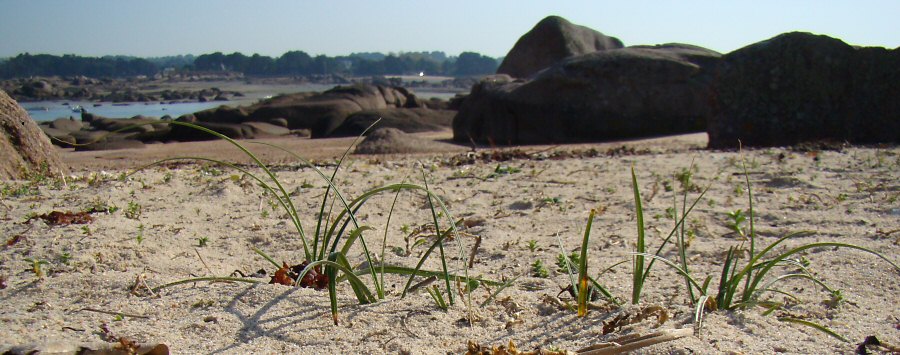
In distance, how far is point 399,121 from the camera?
15.0 metres

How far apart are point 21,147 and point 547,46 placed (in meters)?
15.2

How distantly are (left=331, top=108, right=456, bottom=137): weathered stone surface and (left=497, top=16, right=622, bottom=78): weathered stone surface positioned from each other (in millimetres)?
4095

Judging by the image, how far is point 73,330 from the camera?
2094 millimetres

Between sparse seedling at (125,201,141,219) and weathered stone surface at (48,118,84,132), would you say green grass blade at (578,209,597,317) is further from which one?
weathered stone surface at (48,118,84,132)

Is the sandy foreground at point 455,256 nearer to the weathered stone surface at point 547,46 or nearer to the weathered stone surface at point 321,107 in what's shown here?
the weathered stone surface at point 321,107

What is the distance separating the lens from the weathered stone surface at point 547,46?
766 inches

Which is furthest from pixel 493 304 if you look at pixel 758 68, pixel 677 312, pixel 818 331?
pixel 758 68

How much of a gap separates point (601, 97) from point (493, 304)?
9.03 m

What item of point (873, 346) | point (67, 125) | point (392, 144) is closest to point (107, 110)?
point (67, 125)

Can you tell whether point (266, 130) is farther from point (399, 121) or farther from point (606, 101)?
point (606, 101)

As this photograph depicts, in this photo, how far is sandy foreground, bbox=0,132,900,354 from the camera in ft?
6.91

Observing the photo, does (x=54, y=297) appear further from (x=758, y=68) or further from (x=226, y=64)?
(x=226, y=64)

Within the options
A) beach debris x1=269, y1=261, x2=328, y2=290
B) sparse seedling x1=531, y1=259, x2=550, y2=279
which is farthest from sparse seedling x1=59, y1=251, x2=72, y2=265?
sparse seedling x1=531, y1=259, x2=550, y2=279

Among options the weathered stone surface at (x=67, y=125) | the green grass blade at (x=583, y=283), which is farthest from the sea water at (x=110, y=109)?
the green grass blade at (x=583, y=283)
